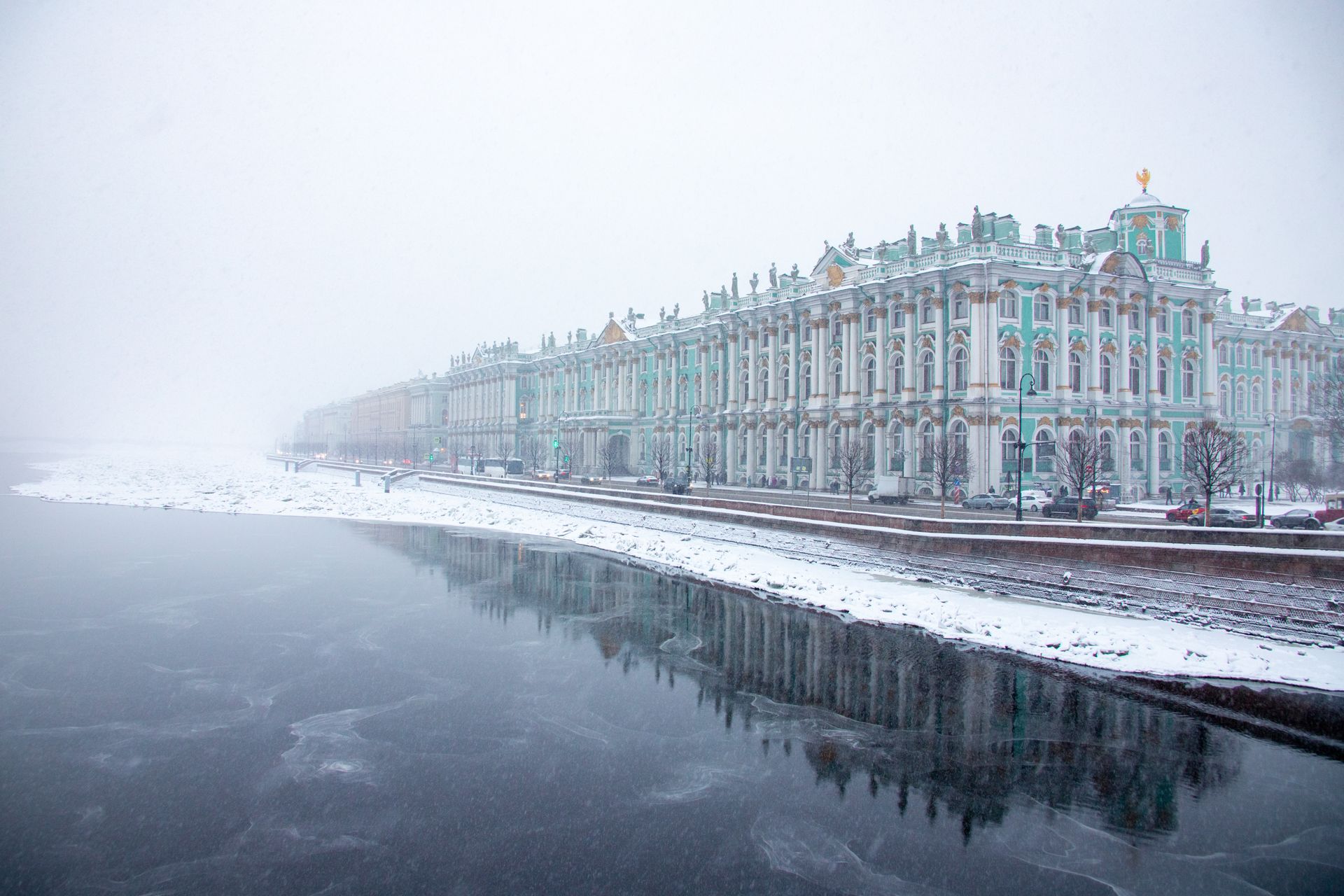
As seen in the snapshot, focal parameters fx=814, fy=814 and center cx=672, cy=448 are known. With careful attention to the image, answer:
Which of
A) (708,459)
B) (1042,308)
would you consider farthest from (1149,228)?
(708,459)

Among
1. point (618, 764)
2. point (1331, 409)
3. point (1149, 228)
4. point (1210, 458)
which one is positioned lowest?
point (618, 764)

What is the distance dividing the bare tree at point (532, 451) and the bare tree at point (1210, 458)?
53.0m

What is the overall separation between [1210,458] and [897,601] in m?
12.3

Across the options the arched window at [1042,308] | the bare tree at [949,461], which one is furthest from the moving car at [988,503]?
the arched window at [1042,308]

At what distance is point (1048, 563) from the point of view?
68.3ft

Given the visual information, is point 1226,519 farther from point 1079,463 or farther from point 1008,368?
point 1008,368

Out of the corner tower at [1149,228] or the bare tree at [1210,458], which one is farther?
the corner tower at [1149,228]

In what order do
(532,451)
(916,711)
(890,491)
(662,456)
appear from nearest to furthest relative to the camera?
(916,711)
(890,491)
(662,456)
(532,451)

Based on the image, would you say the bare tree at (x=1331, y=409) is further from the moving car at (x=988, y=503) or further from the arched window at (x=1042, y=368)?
the moving car at (x=988, y=503)

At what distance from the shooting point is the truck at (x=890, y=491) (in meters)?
39.0

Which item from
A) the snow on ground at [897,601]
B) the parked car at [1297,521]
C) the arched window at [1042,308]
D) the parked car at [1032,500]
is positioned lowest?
the snow on ground at [897,601]

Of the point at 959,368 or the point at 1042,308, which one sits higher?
the point at 1042,308

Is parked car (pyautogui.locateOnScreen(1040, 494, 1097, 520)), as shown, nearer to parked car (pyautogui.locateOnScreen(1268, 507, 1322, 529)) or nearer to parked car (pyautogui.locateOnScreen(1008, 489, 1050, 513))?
parked car (pyautogui.locateOnScreen(1008, 489, 1050, 513))

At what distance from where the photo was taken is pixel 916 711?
1438 centimetres
